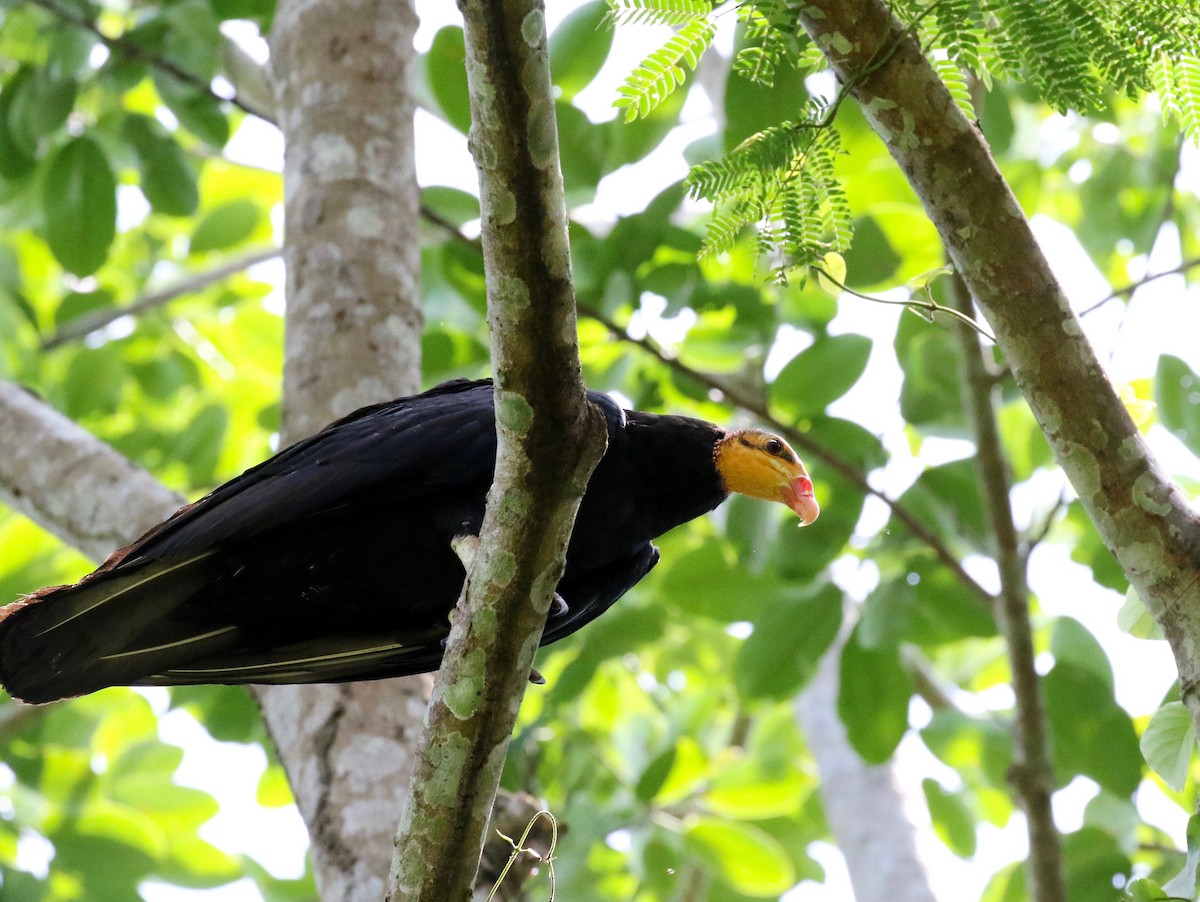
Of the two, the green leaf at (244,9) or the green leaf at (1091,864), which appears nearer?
the green leaf at (1091,864)

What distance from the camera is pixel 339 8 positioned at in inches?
165

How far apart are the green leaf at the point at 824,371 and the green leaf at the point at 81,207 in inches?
103

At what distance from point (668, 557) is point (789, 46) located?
3208 millimetres

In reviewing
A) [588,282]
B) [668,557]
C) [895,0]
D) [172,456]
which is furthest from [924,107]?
[172,456]

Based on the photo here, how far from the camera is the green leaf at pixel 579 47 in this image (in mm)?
3930

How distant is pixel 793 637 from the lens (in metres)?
4.29

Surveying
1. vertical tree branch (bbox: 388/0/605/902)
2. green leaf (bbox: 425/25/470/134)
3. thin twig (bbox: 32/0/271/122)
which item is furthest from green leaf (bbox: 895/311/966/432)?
thin twig (bbox: 32/0/271/122)

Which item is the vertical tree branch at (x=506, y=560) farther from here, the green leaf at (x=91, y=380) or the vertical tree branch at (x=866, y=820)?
the green leaf at (x=91, y=380)

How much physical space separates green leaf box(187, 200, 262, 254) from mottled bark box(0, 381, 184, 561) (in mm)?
1321

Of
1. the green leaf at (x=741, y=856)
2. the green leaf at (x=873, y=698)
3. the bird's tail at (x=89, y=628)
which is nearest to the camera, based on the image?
the bird's tail at (x=89, y=628)

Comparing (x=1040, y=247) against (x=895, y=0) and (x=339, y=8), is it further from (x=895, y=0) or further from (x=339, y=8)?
(x=339, y=8)

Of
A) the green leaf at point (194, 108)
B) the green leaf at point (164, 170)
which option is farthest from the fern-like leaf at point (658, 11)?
the green leaf at point (164, 170)

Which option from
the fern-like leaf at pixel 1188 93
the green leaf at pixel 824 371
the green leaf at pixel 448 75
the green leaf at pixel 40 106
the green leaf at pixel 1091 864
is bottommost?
the green leaf at pixel 1091 864

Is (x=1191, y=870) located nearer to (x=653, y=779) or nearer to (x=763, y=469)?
(x=763, y=469)
